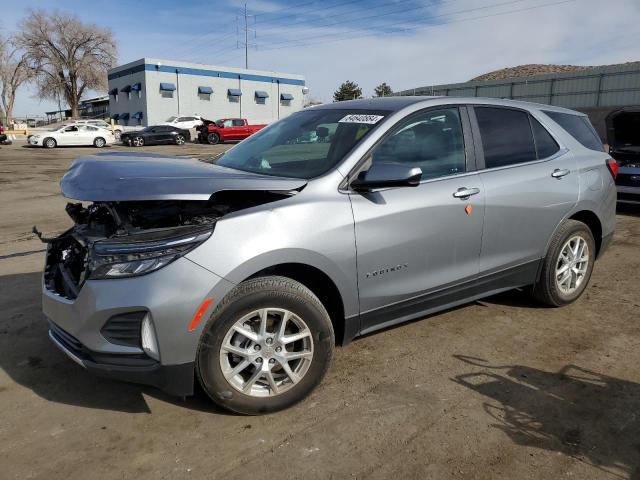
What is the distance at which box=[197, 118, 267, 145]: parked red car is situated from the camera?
35.4 meters

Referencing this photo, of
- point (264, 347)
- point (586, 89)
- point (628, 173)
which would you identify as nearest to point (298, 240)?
point (264, 347)

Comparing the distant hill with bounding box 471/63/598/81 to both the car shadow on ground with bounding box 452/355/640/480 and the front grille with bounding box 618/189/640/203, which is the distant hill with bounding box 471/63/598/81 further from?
the car shadow on ground with bounding box 452/355/640/480

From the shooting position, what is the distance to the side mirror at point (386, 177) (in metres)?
2.99

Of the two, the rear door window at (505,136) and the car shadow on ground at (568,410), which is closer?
the car shadow on ground at (568,410)

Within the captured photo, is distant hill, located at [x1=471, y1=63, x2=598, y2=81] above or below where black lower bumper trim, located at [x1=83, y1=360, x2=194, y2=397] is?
above

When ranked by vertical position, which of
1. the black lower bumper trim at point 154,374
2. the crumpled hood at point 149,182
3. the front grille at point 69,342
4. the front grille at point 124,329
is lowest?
the black lower bumper trim at point 154,374

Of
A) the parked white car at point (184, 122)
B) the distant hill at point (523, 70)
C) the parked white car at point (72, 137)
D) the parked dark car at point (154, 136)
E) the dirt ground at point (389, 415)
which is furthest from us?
the distant hill at point (523, 70)

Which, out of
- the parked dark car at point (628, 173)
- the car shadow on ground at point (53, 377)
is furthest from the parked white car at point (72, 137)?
the car shadow on ground at point (53, 377)

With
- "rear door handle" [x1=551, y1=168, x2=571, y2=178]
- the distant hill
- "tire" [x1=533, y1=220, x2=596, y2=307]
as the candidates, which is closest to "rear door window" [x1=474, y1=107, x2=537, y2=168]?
"rear door handle" [x1=551, y1=168, x2=571, y2=178]

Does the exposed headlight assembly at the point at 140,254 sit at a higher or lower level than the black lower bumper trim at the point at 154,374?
higher

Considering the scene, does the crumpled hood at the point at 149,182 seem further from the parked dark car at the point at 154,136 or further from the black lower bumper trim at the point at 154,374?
the parked dark car at the point at 154,136

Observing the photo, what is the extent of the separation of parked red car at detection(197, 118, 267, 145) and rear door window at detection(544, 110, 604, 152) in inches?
1245

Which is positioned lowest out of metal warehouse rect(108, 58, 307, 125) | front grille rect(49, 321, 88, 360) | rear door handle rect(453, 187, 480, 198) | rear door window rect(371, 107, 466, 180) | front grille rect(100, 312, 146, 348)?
front grille rect(49, 321, 88, 360)

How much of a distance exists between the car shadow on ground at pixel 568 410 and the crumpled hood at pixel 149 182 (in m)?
1.74
